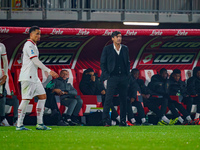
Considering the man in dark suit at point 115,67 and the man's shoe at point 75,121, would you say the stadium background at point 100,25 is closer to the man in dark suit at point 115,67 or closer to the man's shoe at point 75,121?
the man's shoe at point 75,121

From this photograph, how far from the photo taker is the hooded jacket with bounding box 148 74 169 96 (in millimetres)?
13029

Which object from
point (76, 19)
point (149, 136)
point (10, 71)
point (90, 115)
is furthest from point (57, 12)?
point (149, 136)

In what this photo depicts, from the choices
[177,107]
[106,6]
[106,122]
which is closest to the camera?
[106,122]

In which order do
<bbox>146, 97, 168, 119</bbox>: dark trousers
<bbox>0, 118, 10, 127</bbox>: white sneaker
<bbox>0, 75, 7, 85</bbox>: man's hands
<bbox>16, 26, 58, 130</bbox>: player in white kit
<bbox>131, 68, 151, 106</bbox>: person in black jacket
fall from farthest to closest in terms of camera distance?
1. <bbox>131, 68, 151, 106</bbox>: person in black jacket
2. <bbox>146, 97, 168, 119</bbox>: dark trousers
3. <bbox>0, 118, 10, 127</bbox>: white sneaker
4. <bbox>0, 75, 7, 85</bbox>: man's hands
5. <bbox>16, 26, 58, 130</bbox>: player in white kit

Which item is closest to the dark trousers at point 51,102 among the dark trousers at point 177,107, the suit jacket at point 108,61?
the suit jacket at point 108,61

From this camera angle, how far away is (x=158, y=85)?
13.2 m

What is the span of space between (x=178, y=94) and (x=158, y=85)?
2.10ft

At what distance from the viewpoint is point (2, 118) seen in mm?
11641

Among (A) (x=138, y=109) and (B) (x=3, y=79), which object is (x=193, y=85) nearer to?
(A) (x=138, y=109)

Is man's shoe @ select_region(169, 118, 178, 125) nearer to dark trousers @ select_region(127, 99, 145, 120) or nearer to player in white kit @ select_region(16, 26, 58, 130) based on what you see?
dark trousers @ select_region(127, 99, 145, 120)

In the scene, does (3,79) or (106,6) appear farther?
(106,6)

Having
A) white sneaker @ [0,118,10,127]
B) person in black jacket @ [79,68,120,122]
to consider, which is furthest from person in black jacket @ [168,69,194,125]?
white sneaker @ [0,118,10,127]

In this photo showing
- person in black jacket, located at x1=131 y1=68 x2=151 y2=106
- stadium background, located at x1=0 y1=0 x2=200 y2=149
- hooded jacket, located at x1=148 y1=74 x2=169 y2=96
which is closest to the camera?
hooded jacket, located at x1=148 y1=74 x2=169 y2=96

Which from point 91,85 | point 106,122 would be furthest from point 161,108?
point 106,122
